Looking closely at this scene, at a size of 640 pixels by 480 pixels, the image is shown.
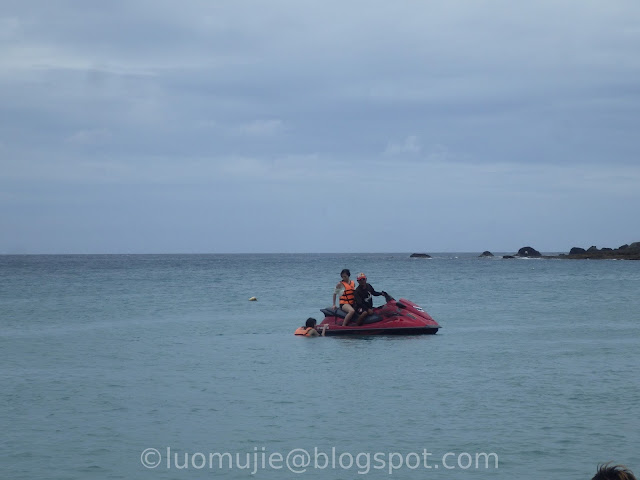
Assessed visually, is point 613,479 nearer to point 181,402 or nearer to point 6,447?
point 6,447

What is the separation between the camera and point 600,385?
14.1 metres

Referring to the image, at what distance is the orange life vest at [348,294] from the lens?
70.9 feet

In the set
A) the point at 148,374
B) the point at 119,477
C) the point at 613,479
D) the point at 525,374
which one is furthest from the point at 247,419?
the point at 613,479

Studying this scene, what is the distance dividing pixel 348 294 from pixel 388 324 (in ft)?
4.43

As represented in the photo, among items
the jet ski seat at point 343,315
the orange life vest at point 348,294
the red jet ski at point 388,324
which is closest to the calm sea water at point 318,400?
the red jet ski at point 388,324

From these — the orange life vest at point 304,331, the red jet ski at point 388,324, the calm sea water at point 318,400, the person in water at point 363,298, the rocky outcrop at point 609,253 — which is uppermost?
the rocky outcrop at point 609,253

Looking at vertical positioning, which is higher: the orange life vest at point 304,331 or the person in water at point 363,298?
the person in water at point 363,298

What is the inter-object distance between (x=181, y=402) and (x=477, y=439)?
198 inches

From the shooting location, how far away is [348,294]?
21797 millimetres

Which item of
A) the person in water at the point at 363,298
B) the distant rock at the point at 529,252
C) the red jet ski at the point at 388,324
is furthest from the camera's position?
the distant rock at the point at 529,252

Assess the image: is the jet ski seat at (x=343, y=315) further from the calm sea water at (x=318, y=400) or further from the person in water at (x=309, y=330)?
the calm sea water at (x=318, y=400)

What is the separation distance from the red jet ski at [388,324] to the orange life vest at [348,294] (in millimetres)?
374

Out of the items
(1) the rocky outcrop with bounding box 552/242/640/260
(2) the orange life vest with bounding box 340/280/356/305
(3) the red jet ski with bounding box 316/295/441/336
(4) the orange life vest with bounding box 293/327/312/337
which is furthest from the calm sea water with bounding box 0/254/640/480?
(1) the rocky outcrop with bounding box 552/242/640/260

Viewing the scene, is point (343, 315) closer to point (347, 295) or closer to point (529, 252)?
point (347, 295)
